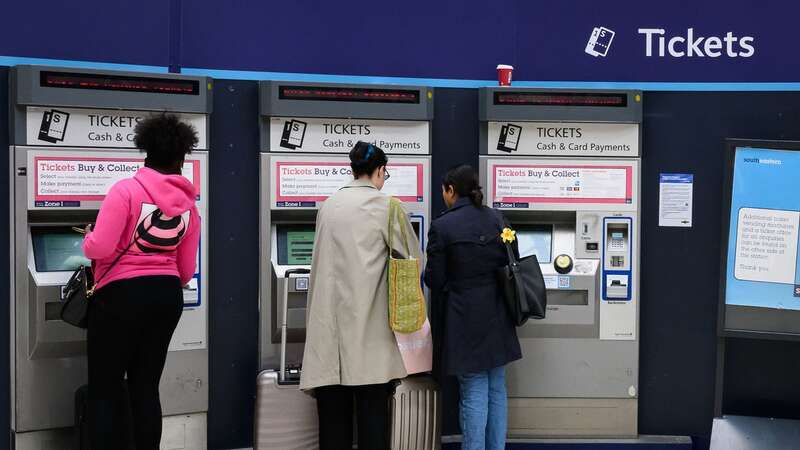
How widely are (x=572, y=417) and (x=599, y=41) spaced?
188 cm

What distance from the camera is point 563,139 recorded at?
412 cm

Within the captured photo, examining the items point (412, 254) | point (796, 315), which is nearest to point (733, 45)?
point (796, 315)

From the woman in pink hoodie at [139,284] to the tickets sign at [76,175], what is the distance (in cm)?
53

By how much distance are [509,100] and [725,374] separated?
1.76 m

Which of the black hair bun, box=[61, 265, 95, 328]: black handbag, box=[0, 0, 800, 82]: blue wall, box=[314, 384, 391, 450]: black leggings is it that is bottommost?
box=[314, 384, 391, 450]: black leggings

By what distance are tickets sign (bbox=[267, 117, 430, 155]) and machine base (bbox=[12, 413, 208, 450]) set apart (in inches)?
50.5

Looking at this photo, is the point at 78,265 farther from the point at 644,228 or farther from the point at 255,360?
the point at 644,228

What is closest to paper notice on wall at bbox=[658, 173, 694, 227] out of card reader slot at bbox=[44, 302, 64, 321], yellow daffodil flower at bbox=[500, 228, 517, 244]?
yellow daffodil flower at bbox=[500, 228, 517, 244]

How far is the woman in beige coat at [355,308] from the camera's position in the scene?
338 cm

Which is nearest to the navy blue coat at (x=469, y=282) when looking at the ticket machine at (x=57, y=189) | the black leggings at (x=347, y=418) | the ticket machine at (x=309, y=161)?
the black leggings at (x=347, y=418)

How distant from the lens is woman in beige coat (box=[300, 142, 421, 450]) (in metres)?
3.38

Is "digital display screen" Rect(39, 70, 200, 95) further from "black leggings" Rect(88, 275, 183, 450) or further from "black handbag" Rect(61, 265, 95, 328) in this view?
"black leggings" Rect(88, 275, 183, 450)

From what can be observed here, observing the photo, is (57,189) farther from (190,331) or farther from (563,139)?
(563,139)

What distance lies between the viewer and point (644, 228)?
423 cm
